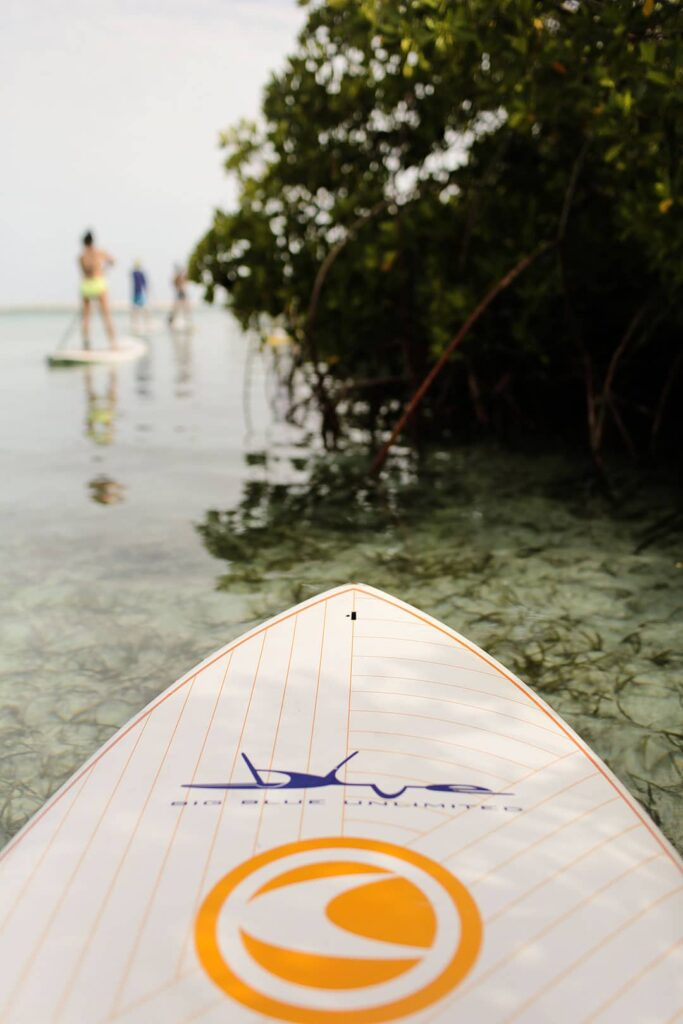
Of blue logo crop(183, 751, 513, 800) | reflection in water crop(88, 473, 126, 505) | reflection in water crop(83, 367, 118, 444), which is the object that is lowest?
blue logo crop(183, 751, 513, 800)

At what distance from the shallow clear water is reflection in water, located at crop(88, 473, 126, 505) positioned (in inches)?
1.0

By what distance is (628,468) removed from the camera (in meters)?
5.16

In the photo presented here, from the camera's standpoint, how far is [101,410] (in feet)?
27.3

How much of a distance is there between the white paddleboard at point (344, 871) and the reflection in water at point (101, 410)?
5.21m

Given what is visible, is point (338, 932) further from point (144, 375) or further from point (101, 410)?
point (144, 375)

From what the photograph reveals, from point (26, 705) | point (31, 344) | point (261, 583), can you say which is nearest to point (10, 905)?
point (26, 705)

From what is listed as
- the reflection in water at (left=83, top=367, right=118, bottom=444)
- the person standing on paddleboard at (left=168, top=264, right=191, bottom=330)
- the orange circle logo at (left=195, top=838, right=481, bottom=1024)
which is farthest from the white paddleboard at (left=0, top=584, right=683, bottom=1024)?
the person standing on paddleboard at (left=168, top=264, right=191, bottom=330)

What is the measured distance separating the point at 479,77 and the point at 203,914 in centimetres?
416

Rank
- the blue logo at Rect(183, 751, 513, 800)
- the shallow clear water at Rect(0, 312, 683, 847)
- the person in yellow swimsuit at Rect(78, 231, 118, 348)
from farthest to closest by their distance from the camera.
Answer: the person in yellow swimsuit at Rect(78, 231, 118, 348) → the shallow clear water at Rect(0, 312, 683, 847) → the blue logo at Rect(183, 751, 513, 800)

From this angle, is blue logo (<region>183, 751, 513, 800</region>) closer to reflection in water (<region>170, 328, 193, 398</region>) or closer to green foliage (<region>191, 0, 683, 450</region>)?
green foliage (<region>191, 0, 683, 450</region>)

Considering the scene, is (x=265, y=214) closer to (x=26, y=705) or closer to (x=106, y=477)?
(x=106, y=477)

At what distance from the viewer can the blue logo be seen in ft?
5.05

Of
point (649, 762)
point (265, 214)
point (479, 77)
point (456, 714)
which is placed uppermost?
point (479, 77)

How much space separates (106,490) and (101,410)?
3654 millimetres
